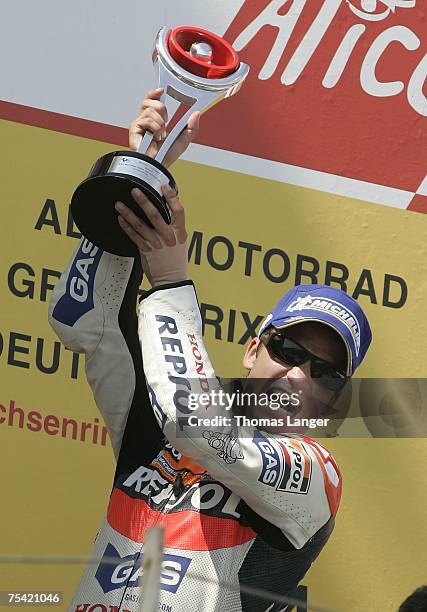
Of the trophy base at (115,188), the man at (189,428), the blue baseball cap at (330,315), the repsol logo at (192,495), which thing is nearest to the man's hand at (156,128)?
the man at (189,428)

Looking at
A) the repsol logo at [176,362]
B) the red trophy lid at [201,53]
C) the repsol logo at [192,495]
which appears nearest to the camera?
the repsol logo at [176,362]

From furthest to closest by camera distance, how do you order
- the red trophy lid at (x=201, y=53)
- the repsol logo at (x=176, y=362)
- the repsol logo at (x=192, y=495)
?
the red trophy lid at (x=201, y=53) < the repsol logo at (x=192, y=495) < the repsol logo at (x=176, y=362)

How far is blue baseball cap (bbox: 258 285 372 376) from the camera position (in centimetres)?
143

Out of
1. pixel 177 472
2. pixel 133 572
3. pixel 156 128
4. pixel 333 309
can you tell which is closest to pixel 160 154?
pixel 156 128

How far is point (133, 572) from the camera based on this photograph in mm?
1349

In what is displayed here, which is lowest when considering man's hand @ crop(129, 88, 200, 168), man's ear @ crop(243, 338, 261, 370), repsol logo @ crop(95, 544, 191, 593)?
repsol logo @ crop(95, 544, 191, 593)

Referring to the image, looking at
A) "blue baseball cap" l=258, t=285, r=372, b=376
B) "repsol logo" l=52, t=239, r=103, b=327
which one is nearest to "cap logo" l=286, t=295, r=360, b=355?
"blue baseball cap" l=258, t=285, r=372, b=376

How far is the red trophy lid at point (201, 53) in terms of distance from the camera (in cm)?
147

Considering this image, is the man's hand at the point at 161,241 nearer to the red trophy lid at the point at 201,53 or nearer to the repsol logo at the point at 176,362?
the repsol logo at the point at 176,362

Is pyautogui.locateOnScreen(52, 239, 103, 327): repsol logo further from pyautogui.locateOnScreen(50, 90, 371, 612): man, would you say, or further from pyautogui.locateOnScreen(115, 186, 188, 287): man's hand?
pyautogui.locateOnScreen(115, 186, 188, 287): man's hand

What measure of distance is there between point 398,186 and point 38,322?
2.37 feet

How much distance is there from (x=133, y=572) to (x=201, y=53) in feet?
2.09

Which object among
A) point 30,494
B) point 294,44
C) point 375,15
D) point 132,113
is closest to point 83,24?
point 132,113

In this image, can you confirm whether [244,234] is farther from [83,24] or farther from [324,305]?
[324,305]
